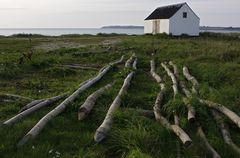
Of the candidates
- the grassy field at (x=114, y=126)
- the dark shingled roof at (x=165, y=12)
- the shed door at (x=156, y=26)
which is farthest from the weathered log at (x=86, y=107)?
the shed door at (x=156, y=26)

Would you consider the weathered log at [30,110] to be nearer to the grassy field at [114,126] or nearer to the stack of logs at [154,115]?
the stack of logs at [154,115]

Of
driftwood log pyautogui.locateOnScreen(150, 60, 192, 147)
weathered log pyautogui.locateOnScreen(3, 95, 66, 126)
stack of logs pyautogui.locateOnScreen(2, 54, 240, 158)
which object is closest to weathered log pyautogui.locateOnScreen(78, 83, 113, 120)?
stack of logs pyautogui.locateOnScreen(2, 54, 240, 158)

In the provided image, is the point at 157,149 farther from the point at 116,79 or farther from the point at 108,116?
the point at 116,79

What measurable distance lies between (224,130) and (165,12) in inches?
1799

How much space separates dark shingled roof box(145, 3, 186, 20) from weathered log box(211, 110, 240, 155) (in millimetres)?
41476

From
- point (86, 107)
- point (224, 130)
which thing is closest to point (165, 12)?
point (86, 107)

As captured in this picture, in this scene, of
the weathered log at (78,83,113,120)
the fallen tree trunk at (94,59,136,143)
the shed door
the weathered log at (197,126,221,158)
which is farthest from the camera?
the shed door

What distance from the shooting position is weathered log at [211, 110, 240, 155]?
20.2 ft

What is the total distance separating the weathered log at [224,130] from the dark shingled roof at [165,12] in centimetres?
4148

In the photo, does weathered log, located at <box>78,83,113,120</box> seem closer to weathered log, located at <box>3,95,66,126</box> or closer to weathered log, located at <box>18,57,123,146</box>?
weathered log, located at <box>18,57,123,146</box>

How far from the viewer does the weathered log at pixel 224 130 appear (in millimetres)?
6166

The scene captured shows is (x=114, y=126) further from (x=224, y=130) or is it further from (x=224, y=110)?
(x=224, y=110)

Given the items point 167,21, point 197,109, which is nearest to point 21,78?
point 197,109

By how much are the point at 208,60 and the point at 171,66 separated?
2.91 meters
